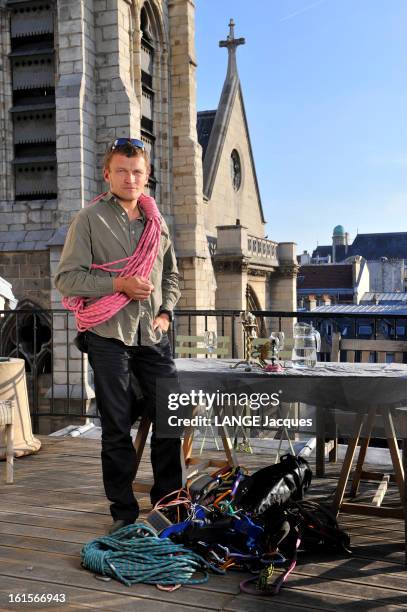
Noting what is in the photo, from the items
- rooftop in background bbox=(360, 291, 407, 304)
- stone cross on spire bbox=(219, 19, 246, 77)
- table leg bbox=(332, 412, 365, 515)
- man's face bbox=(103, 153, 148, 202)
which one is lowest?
table leg bbox=(332, 412, 365, 515)

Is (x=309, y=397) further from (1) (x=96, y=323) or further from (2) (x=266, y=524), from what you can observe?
(1) (x=96, y=323)

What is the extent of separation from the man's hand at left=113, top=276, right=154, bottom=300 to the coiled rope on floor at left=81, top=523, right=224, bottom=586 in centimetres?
123

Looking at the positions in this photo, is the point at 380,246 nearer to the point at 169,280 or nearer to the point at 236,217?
the point at 236,217

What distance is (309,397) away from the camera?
3883 mm

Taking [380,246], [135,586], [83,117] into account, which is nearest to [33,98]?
[83,117]

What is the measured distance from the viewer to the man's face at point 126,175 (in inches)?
140

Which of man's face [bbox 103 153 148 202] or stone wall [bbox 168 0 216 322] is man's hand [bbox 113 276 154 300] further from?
stone wall [bbox 168 0 216 322]

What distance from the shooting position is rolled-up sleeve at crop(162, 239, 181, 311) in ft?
12.8

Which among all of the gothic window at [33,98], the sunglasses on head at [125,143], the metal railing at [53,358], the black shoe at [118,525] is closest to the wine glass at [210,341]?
the black shoe at [118,525]

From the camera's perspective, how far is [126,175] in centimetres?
358

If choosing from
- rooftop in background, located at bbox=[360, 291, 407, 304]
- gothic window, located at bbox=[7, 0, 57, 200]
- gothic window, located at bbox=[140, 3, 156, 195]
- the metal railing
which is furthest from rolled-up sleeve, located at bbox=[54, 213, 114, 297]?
rooftop in background, located at bbox=[360, 291, 407, 304]

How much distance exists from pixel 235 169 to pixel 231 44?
567 cm

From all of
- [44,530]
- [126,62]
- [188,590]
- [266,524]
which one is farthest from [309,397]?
[126,62]

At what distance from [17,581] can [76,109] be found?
13090 mm
